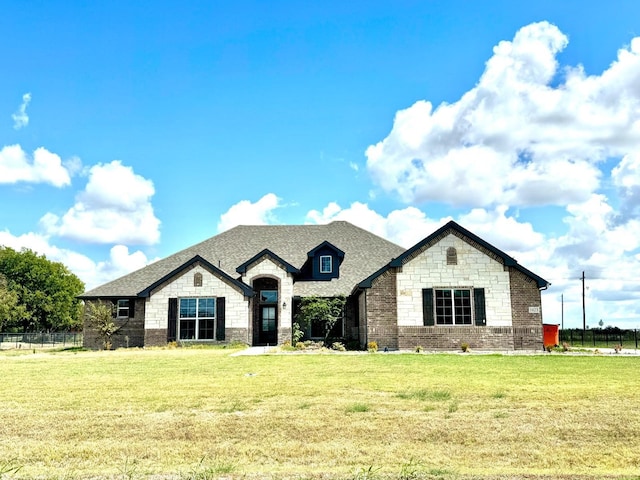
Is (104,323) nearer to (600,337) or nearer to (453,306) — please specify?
(453,306)

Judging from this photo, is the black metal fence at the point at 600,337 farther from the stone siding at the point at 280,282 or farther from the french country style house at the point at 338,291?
the stone siding at the point at 280,282

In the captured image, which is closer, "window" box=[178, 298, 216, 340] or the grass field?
the grass field

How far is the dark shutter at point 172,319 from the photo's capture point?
30.8m

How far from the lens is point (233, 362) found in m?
19.6

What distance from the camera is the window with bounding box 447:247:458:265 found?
26.8m

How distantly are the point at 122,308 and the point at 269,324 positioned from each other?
326 inches

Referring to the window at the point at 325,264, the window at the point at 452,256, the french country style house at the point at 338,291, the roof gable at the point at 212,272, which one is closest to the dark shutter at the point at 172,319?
the french country style house at the point at 338,291

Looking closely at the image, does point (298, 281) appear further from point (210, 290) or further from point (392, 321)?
point (392, 321)

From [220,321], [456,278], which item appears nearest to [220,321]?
[220,321]

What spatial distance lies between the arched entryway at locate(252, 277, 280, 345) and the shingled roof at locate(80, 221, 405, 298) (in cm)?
134

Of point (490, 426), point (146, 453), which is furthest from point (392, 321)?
point (146, 453)

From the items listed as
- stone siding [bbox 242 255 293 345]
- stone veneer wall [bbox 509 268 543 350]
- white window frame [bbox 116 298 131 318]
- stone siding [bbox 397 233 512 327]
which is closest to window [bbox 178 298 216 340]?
stone siding [bbox 242 255 293 345]

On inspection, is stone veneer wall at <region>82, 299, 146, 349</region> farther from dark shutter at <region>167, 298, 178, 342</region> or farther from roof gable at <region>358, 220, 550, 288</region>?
roof gable at <region>358, 220, 550, 288</region>

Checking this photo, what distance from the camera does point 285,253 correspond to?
3612 centimetres
